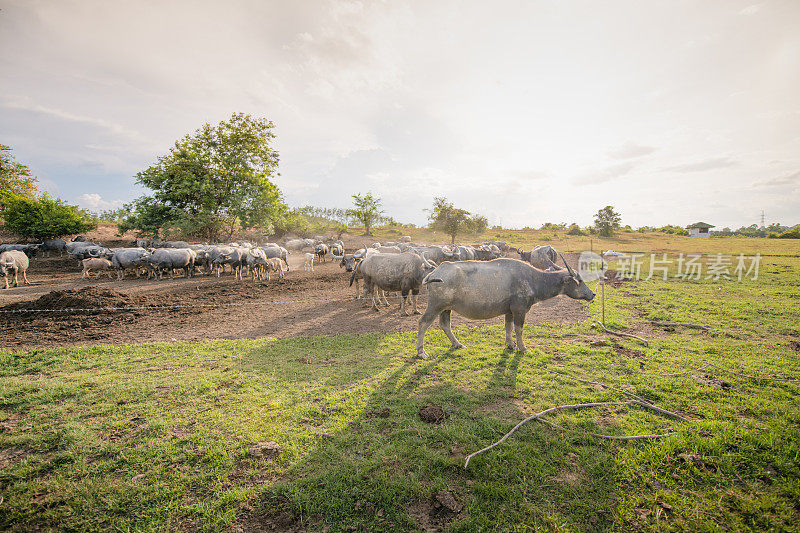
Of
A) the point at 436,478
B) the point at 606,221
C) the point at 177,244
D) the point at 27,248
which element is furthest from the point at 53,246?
the point at 606,221

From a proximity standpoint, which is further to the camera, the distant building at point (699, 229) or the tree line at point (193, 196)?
the distant building at point (699, 229)

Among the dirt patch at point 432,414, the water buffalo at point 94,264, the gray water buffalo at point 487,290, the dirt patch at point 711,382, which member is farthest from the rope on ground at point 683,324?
the water buffalo at point 94,264

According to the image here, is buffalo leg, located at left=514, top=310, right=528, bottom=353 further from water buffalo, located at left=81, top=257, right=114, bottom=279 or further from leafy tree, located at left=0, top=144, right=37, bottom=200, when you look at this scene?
leafy tree, located at left=0, top=144, right=37, bottom=200

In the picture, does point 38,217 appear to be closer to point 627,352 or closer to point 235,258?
point 235,258

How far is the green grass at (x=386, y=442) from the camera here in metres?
2.94

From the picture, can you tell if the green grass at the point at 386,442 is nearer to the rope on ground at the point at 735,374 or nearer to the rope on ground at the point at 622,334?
the rope on ground at the point at 735,374

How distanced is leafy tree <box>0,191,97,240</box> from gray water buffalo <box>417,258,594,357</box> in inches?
1585

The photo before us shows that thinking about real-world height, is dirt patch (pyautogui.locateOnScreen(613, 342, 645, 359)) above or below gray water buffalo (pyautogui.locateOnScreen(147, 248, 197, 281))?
below

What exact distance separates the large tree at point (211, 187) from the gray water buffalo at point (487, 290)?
28.7m

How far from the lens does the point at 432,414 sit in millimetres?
4488

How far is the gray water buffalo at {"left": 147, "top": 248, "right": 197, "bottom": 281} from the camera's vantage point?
1834cm

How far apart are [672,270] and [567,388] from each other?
1948 cm

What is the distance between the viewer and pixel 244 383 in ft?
18.5

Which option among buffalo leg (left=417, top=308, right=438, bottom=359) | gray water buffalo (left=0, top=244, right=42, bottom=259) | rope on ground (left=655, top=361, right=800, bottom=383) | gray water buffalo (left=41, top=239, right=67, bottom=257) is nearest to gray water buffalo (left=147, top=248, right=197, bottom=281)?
gray water buffalo (left=0, top=244, right=42, bottom=259)
